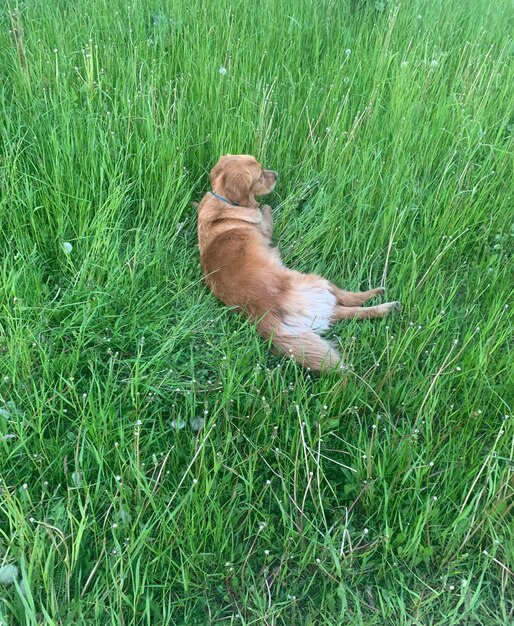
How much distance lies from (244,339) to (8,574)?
50.9 inches

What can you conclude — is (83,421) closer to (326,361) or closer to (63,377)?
(63,377)

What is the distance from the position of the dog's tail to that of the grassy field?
0.08 meters

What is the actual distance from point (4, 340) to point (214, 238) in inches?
48.5

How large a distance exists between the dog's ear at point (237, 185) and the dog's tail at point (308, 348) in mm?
985

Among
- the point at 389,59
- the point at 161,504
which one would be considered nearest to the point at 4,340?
the point at 161,504

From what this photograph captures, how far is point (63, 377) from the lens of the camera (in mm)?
1936

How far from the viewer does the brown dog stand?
2.26m

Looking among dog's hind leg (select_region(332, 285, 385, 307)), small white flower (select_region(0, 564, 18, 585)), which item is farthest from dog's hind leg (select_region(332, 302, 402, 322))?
small white flower (select_region(0, 564, 18, 585))

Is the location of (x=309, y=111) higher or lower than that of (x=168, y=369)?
higher

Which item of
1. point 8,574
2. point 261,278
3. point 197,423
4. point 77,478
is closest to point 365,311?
point 261,278

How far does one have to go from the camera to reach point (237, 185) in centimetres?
279

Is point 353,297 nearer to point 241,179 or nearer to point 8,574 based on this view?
point 241,179

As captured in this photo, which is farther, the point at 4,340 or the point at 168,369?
the point at 168,369

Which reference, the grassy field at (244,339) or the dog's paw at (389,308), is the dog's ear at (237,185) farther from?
the dog's paw at (389,308)
